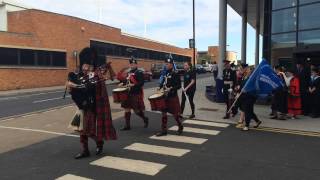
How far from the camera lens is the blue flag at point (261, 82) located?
1181 centimetres

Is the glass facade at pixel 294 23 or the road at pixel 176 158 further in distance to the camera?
the glass facade at pixel 294 23

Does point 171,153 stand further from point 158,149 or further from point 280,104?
point 280,104

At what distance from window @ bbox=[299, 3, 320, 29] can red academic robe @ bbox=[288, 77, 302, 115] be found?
5.36 meters

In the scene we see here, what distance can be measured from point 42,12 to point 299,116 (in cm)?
2661

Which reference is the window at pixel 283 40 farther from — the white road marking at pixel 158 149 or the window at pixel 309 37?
the white road marking at pixel 158 149

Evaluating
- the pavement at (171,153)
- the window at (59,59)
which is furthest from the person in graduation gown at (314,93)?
the window at (59,59)

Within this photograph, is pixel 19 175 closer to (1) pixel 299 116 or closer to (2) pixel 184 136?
(2) pixel 184 136

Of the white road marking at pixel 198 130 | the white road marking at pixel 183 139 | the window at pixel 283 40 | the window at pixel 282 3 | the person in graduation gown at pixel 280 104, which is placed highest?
the window at pixel 282 3

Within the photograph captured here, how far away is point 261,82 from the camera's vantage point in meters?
12.0

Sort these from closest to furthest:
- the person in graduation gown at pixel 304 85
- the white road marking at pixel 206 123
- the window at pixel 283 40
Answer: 1. the white road marking at pixel 206 123
2. the person in graduation gown at pixel 304 85
3. the window at pixel 283 40

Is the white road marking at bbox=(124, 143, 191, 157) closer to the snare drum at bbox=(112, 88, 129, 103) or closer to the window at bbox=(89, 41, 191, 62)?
the snare drum at bbox=(112, 88, 129, 103)

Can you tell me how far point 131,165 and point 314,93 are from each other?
28.9ft

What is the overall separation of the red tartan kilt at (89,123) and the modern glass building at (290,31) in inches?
498

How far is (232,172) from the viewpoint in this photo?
734 centimetres
